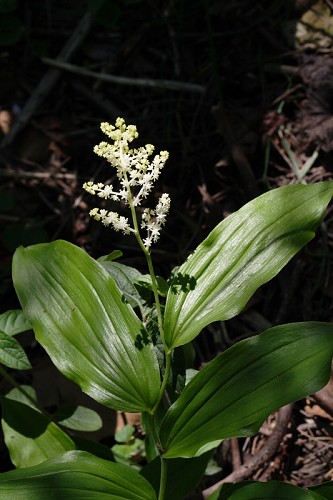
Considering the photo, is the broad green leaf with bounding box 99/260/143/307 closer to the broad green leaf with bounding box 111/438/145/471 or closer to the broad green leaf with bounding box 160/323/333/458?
the broad green leaf with bounding box 160/323/333/458

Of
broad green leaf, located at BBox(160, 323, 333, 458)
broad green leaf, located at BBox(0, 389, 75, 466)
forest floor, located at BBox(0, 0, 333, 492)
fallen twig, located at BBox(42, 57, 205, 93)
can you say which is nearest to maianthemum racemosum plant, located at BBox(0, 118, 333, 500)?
broad green leaf, located at BBox(160, 323, 333, 458)

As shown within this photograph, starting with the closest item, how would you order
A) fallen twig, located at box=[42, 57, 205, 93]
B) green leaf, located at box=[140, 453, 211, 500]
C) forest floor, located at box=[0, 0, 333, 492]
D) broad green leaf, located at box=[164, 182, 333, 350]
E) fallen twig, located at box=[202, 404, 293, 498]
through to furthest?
broad green leaf, located at box=[164, 182, 333, 350] < green leaf, located at box=[140, 453, 211, 500] < fallen twig, located at box=[202, 404, 293, 498] < forest floor, located at box=[0, 0, 333, 492] < fallen twig, located at box=[42, 57, 205, 93]

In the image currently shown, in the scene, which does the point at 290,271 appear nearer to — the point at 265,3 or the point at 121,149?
the point at 121,149

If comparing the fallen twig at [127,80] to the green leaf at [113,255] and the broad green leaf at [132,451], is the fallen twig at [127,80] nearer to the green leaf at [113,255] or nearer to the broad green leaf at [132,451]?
the green leaf at [113,255]

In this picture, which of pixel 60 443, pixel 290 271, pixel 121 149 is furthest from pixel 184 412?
pixel 290 271

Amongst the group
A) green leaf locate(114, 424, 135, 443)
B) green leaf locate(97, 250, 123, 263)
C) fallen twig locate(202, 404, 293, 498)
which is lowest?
green leaf locate(114, 424, 135, 443)

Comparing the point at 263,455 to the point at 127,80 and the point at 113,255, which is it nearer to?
the point at 113,255

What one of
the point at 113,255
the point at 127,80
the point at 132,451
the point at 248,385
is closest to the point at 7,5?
the point at 127,80

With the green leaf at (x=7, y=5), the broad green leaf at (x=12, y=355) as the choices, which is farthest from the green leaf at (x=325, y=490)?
the green leaf at (x=7, y=5)
